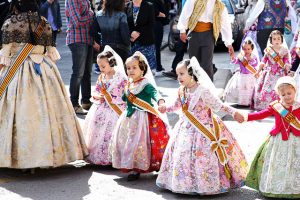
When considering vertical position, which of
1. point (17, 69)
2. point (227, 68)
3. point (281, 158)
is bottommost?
point (227, 68)

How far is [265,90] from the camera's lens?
11711 millimetres

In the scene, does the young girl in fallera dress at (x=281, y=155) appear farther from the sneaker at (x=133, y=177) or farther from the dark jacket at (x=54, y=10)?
the dark jacket at (x=54, y=10)

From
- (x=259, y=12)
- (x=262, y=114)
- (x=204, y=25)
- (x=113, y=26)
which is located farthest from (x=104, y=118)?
(x=259, y=12)

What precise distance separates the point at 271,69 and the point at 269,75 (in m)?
0.10

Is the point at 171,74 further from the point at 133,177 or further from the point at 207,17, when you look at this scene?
the point at 133,177

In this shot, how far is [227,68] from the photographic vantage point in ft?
52.3

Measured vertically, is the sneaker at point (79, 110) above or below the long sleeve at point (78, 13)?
below

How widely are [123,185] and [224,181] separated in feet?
3.51

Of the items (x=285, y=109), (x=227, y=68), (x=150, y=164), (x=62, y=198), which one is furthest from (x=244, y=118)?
(x=227, y=68)

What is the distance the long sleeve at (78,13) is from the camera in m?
10.6

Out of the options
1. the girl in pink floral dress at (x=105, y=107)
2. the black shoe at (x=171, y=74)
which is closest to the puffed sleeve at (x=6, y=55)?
the girl in pink floral dress at (x=105, y=107)

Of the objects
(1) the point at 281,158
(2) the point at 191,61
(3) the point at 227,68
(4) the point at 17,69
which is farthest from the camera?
(3) the point at 227,68

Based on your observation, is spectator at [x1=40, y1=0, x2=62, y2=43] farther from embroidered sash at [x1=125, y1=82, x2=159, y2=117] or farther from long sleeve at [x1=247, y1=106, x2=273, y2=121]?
long sleeve at [x1=247, y1=106, x2=273, y2=121]

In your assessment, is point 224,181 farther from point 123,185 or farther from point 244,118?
point 123,185
